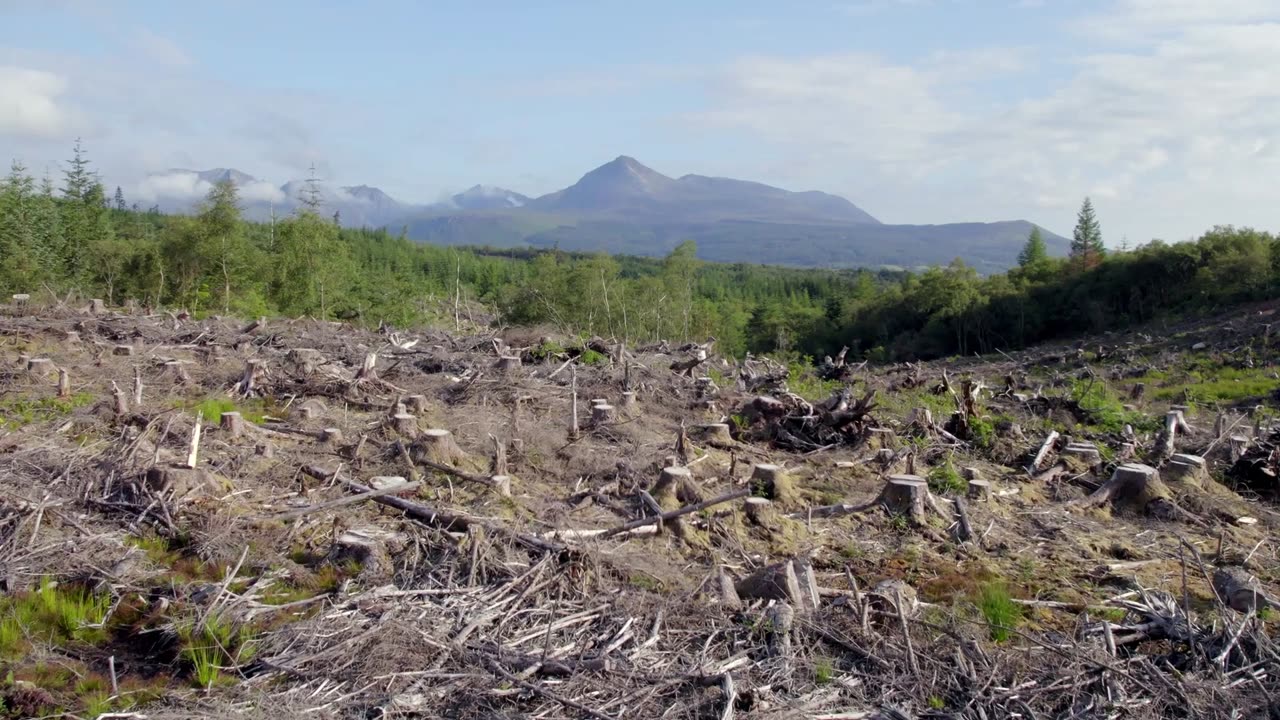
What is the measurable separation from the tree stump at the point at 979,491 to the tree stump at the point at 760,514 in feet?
6.08

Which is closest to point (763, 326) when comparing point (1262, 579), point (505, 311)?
point (505, 311)

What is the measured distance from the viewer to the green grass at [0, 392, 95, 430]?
7762 mm

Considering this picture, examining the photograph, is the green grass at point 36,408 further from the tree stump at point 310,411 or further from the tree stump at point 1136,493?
the tree stump at point 1136,493

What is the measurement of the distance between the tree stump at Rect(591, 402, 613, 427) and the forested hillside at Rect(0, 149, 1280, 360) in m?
11.4

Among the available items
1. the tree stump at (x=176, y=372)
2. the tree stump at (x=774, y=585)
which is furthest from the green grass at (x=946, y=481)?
the tree stump at (x=176, y=372)

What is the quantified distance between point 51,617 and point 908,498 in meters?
5.29

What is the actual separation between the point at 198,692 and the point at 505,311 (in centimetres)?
3900

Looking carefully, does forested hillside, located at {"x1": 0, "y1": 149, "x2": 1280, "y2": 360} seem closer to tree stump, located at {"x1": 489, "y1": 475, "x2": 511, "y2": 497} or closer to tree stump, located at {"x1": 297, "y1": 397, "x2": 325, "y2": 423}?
tree stump, located at {"x1": 297, "y1": 397, "x2": 325, "y2": 423}

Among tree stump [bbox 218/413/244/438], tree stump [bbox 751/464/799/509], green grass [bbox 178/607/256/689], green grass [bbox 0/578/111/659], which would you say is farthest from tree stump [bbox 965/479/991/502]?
tree stump [bbox 218/413/244/438]

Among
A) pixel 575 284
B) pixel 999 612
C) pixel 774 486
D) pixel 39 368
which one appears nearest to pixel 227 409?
pixel 39 368

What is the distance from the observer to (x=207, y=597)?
4.45 meters

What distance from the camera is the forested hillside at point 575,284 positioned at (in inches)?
1102

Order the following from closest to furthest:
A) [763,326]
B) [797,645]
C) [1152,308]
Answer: [797,645], [1152,308], [763,326]

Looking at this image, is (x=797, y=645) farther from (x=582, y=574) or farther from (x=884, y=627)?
(x=582, y=574)
